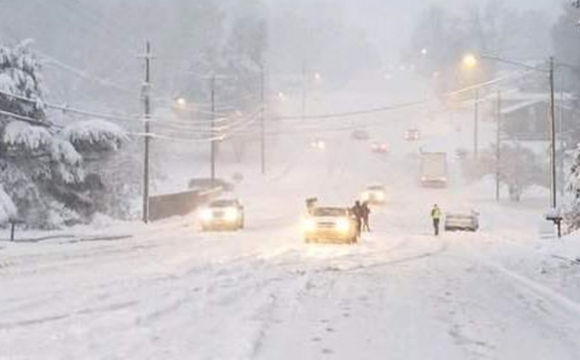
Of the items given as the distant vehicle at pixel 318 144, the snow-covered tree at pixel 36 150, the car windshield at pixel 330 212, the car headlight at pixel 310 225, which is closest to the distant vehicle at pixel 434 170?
the distant vehicle at pixel 318 144

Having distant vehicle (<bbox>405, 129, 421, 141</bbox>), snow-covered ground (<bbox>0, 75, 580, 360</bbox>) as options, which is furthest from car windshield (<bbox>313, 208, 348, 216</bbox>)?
distant vehicle (<bbox>405, 129, 421, 141</bbox>)

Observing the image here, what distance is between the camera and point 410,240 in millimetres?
38469

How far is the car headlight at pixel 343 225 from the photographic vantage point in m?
35.7

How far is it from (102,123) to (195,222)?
10.1m

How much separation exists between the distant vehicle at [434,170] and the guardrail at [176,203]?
29415 millimetres

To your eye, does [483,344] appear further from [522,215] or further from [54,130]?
[522,215]

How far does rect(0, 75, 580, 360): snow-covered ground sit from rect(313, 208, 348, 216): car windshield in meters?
1.51

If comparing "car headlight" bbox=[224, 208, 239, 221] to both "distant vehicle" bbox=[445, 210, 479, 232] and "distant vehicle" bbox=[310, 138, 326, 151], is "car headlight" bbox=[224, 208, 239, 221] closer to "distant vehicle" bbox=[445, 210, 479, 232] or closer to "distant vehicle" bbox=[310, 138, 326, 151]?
"distant vehicle" bbox=[445, 210, 479, 232]

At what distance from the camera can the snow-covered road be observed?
12.4 meters

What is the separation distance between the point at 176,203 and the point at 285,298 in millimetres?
42410

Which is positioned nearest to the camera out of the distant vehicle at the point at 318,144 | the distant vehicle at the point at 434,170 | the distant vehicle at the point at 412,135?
the distant vehicle at the point at 434,170

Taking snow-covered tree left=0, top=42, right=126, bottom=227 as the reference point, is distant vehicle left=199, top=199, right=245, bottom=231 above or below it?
below

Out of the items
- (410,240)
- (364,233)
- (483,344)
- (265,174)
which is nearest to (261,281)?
(483,344)

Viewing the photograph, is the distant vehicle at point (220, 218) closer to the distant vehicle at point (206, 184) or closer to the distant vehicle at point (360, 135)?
the distant vehicle at point (206, 184)
